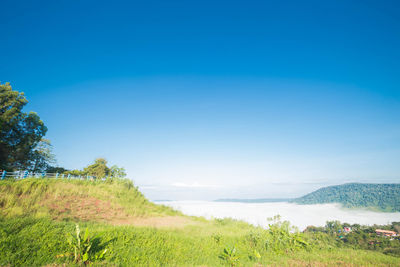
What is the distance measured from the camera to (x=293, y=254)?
26.3ft

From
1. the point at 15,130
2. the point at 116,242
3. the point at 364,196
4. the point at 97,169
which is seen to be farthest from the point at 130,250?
the point at 97,169

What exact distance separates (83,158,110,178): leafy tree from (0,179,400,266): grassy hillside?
35.4 meters

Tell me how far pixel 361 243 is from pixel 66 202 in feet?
67.3

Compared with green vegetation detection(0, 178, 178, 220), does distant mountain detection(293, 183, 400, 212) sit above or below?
below

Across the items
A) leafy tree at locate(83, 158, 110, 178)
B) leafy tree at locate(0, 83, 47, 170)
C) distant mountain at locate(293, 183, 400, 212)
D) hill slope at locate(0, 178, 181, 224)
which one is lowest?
distant mountain at locate(293, 183, 400, 212)

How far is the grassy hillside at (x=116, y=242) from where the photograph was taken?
482cm

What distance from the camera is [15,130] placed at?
86.3ft

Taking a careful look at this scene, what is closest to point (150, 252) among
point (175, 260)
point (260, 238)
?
point (175, 260)

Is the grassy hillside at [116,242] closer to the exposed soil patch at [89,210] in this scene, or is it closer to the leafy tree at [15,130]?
the exposed soil patch at [89,210]

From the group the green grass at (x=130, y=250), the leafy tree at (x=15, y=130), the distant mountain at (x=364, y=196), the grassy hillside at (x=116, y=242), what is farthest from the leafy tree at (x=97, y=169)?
the distant mountain at (x=364, y=196)

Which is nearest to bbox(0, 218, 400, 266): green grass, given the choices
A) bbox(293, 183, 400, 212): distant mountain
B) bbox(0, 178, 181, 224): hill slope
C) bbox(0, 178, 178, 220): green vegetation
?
bbox(0, 178, 178, 220): green vegetation

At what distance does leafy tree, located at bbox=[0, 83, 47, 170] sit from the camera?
2472 centimetres

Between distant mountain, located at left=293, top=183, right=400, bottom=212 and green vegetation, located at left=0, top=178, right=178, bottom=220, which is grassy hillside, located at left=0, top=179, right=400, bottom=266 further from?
distant mountain, located at left=293, top=183, right=400, bottom=212

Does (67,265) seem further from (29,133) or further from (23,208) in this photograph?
(29,133)
